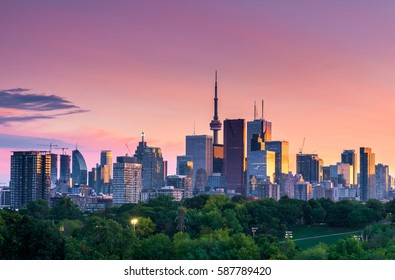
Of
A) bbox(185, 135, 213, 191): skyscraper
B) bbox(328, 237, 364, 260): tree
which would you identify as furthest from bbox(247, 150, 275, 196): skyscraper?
bbox(328, 237, 364, 260): tree

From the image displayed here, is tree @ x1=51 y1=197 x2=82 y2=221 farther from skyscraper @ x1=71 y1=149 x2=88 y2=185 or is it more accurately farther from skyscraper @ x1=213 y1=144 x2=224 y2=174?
skyscraper @ x1=213 y1=144 x2=224 y2=174

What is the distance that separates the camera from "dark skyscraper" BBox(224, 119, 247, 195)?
193 ft

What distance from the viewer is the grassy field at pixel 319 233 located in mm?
41281

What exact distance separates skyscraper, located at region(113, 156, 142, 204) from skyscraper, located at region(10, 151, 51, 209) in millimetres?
30834

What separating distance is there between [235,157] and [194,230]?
41.3 m

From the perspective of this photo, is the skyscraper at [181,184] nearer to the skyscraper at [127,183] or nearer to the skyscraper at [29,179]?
the skyscraper at [127,183]

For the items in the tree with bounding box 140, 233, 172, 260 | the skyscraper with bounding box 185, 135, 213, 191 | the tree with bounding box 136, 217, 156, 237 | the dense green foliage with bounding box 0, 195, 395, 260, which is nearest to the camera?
the dense green foliage with bounding box 0, 195, 395, 260

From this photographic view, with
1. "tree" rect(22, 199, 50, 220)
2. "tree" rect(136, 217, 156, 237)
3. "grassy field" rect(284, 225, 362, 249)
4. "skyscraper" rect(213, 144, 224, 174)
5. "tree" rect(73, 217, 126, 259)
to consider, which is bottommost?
"grassy field" rect(284, 225, 362, 249)

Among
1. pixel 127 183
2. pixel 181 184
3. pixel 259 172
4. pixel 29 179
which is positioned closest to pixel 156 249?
pixel 29 179
